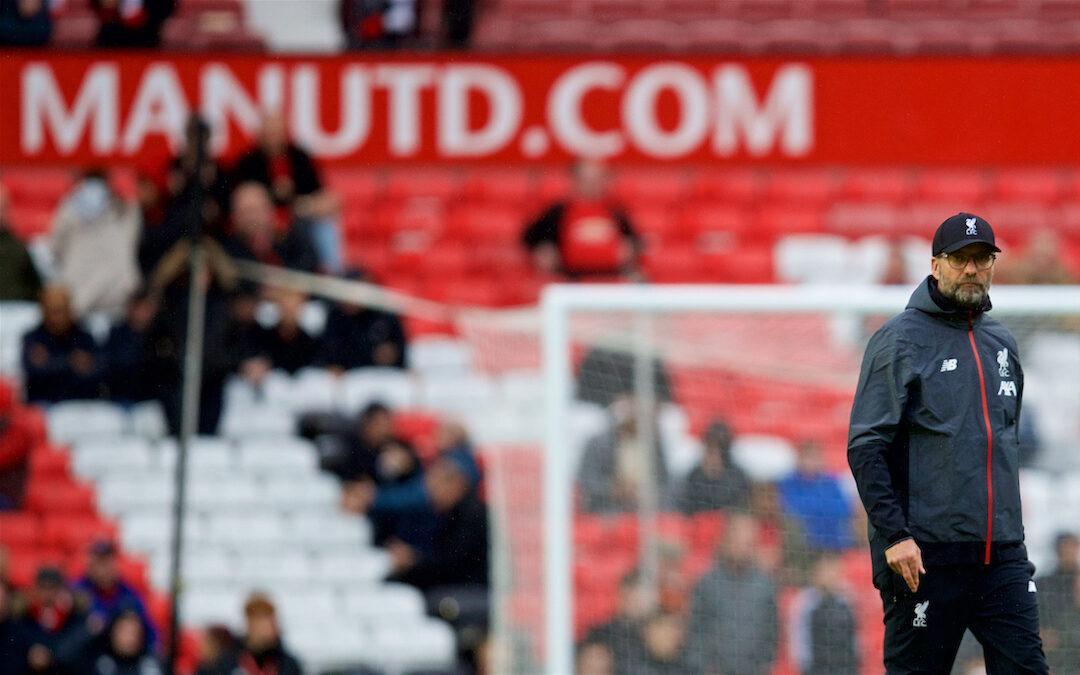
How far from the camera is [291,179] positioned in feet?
30.4

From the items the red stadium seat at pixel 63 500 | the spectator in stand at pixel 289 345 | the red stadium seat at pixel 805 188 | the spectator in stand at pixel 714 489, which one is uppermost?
the red stadium seat at pixel 805 188

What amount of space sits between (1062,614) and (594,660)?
1.70 metres

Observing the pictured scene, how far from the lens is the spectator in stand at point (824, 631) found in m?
5.93

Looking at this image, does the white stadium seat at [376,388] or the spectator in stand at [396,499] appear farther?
the white stadium seat at [376,388]

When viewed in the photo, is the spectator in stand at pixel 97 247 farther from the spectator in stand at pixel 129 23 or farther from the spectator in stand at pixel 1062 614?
the spectator in stand at pixel 1062 614

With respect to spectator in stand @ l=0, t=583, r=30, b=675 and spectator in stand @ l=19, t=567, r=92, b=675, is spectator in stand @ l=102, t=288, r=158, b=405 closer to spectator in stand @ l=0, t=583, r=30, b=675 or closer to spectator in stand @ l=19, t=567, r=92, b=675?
spectator in stand @ l=19, t=567, r=92, b=675

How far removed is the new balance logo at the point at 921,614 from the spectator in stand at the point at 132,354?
593cm

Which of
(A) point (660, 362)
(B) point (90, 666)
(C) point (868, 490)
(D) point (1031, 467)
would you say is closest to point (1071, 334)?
(D) point (1031, 467)

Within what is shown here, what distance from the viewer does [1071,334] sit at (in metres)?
6.15

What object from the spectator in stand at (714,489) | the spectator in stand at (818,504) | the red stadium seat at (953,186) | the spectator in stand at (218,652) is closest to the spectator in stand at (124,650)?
the spectator in stand at (218,652)

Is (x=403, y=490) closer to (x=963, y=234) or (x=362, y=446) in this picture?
(x=362, y=446)

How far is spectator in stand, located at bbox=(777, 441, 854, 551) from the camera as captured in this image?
617cm

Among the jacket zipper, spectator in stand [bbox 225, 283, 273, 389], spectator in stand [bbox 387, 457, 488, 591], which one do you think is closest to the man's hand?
the jacket zipper

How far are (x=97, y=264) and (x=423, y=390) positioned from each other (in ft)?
6.56
